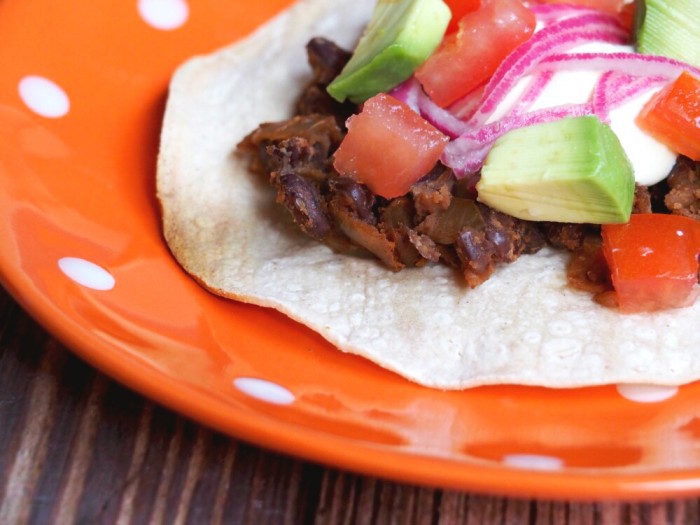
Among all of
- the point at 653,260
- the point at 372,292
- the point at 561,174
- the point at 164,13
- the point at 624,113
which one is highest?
the point at 164,13

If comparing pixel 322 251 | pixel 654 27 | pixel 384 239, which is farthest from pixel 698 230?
pixel 322 251

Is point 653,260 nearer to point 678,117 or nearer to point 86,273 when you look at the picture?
point 678,117

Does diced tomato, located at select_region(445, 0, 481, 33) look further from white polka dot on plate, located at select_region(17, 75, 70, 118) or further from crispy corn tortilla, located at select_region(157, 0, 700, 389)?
white polka dot on plate, located at select_region(17, 75, 70, 118)

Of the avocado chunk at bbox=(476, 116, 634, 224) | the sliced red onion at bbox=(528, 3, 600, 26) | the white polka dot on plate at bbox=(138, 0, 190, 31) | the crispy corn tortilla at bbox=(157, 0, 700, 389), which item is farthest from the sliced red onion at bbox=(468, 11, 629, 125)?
the white polka dot on plate at bbox=(138, 0, 190, 31)

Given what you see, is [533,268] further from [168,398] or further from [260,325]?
[168,398]

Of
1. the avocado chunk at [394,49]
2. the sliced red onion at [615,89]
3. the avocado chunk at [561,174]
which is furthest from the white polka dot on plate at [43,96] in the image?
the sliced red onion at [615,89]

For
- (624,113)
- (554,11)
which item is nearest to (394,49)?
(554,11)

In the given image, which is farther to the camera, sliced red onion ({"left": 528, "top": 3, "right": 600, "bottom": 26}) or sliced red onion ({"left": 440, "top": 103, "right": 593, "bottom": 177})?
sliced red onion ({"left": 528, "top": 3, "right": 600, "bottom": 26})

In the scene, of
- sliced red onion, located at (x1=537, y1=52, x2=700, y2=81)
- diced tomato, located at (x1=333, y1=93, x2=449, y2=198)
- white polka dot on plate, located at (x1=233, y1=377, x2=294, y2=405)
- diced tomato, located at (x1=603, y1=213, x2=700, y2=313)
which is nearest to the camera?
white polka dot on plate, located at (x1=233, y1=377, x2=294, y2=405)
